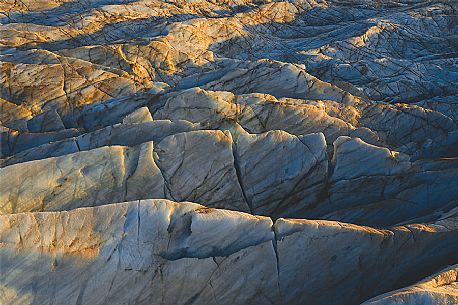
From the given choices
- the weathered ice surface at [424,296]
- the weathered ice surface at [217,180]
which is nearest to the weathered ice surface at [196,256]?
the weathered ice surface at [217,180]

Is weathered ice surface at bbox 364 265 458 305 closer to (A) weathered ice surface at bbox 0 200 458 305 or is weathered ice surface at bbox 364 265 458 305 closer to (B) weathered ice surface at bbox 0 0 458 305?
(B) weathered ice surface at bbox 0 0 458 305

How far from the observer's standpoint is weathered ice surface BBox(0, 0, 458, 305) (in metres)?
13.0

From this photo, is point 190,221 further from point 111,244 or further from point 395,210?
point 395,210

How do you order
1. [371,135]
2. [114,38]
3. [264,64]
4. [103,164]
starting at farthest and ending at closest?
[114,38], [264,64], [371,135], [103,164]

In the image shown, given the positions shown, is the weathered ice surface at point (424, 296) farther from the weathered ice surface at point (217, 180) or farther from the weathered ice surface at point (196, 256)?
the weathered ice surface at point (196, 256)

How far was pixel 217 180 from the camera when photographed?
17797 mm

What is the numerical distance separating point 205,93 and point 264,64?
8091 mm

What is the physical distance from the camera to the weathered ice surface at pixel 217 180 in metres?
13.0

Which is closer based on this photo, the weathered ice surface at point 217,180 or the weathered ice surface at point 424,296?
the weathered ice surface at point 424,296

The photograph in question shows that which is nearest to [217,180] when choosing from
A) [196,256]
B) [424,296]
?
[196,256]

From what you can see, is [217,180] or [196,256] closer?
[196,256]

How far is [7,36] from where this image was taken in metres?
31.6

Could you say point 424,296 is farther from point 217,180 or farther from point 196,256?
point 217,180

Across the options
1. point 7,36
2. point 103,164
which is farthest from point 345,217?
point 7,36
